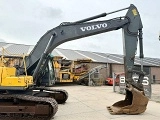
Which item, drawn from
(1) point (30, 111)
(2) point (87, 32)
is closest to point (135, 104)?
(2) point (87, 32)

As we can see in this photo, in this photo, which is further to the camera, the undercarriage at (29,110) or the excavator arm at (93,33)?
→ the excavator arm at (93,33)

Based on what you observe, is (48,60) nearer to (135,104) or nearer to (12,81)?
(12,81)

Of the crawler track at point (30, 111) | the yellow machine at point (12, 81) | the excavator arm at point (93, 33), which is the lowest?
the crawler track at point (30, 111)

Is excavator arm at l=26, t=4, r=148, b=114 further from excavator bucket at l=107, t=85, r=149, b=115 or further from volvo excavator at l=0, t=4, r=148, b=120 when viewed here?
excavator bucket at l=107, t=85, r=149, b=115

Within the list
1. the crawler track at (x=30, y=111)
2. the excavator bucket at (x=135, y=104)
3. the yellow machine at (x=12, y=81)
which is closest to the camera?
the crawler track at (x=30, y=111)

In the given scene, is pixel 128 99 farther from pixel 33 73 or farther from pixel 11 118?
pixel 11 118

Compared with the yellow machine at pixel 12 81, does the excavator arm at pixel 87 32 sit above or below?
above

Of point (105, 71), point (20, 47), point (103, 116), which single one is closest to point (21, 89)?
point (103, 116)

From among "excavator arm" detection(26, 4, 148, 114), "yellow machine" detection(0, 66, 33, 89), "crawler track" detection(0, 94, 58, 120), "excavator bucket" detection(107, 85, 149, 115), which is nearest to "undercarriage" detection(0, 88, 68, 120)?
"crawler track" detection(0, 94, 58, 120)

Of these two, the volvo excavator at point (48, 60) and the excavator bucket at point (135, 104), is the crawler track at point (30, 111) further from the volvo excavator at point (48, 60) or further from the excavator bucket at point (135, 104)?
the excavator bucket at point (135, 104)

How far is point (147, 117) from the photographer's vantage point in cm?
781

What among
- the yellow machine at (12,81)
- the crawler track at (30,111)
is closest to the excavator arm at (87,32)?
the yellow machine at (12,81)

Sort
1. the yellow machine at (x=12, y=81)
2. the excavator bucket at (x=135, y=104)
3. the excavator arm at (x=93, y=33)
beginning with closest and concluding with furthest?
the yellow machine at (x=12, y=81) → the excavator bucket at (x=135, y=104) → the excavator arm at (x=93, y=33)

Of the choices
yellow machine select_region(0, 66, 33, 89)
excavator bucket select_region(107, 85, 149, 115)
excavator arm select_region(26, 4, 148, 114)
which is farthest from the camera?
excavator arm select_region(26, 4, 148, 114)
